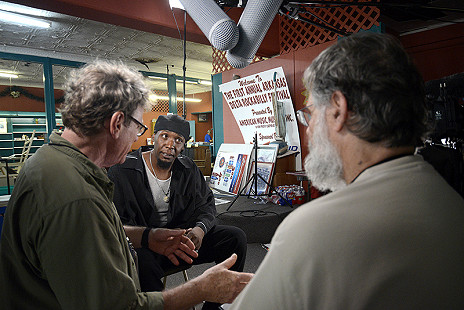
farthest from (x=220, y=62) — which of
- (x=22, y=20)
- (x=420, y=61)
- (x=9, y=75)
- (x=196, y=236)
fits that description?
(x=9, y=75)

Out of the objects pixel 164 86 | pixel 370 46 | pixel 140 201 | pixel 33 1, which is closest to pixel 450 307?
pixel 370 46

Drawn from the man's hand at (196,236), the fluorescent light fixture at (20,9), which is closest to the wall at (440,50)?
the man's hand at (196,236)

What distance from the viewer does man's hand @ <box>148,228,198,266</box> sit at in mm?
1820

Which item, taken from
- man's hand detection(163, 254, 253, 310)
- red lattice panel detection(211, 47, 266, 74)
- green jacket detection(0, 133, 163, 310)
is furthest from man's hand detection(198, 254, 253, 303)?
red lattice panel detection(211, 47, 266, 74)

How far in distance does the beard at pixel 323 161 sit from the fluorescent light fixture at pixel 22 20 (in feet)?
20.6

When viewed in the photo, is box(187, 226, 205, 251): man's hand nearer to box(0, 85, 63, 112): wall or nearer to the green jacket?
the green jacket

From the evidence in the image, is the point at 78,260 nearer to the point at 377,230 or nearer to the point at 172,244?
the point at 377,230

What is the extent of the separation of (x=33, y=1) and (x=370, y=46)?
13.3 ft

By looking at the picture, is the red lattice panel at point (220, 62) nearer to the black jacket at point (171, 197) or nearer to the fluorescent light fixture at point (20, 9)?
Answer: the fluorescent light fixture at point (20, 9)

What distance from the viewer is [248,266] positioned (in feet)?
9.76

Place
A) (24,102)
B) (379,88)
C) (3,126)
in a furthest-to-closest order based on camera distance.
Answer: (24,102) → (3,126) → (379,88)

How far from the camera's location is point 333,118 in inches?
28.5

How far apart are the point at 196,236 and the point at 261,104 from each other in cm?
326

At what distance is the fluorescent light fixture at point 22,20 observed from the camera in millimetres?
5278
